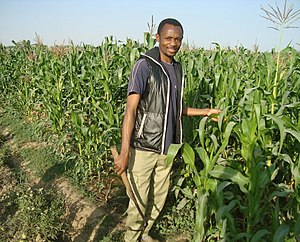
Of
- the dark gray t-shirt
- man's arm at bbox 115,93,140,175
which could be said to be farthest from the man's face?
man's arm at bbox 115,93,140,175

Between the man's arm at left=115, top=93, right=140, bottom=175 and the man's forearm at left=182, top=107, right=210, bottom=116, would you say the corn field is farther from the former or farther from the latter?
the man's arm at left=115, top=93, right=140, bottom=175

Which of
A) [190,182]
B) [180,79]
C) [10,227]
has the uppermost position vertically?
[180,79]

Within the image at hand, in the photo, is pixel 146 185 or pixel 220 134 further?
pixel 220 134

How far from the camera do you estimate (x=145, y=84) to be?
2.40 metres

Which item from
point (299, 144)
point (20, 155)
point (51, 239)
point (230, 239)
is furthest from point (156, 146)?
point (20, 155)

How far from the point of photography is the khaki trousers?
2596 millimetres

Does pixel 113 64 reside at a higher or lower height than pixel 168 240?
higher

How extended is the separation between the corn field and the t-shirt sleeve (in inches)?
21.3

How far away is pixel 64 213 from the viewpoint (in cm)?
329

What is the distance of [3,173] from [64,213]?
1571 millimetres

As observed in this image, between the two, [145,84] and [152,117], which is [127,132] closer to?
[152,117]

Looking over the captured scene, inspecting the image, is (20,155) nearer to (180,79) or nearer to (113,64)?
(113,64)

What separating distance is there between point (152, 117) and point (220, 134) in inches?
33.0

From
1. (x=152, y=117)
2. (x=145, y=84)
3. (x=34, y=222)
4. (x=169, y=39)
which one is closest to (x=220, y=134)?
(x=152, y=117)
